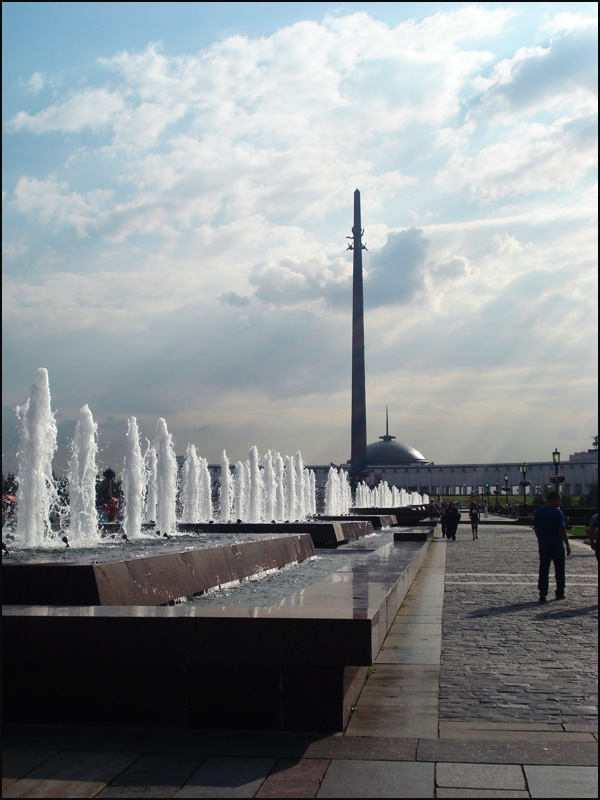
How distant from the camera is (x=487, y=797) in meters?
3.48

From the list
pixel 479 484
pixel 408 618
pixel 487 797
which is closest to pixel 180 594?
pixel 408 618

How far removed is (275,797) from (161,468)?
61.4 feet

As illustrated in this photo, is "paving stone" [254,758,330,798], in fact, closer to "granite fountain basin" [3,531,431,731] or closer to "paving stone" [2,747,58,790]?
"granite fountain basin" [3,531,431,731]

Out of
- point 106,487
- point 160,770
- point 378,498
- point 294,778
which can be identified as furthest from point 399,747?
point 378,498

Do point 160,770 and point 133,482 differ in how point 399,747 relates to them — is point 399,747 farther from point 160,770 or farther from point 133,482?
point 133,482

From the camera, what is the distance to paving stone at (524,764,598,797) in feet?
11.6

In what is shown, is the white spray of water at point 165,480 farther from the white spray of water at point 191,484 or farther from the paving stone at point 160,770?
the paving stone at point 160,770

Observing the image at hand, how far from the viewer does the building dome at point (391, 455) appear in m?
153

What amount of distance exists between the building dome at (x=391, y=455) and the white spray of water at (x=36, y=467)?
137 metres

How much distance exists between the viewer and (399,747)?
422 centimetres

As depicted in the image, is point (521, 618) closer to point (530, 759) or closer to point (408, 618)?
point (408, 618)

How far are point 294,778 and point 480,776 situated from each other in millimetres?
882

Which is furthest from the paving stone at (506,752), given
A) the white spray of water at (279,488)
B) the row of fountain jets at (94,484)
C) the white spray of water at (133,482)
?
the white spray of water at (279,488)

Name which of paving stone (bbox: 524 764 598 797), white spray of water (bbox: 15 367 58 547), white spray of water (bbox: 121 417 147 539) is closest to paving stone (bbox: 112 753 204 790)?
paving stone (bbox: 524 764 598 797)
